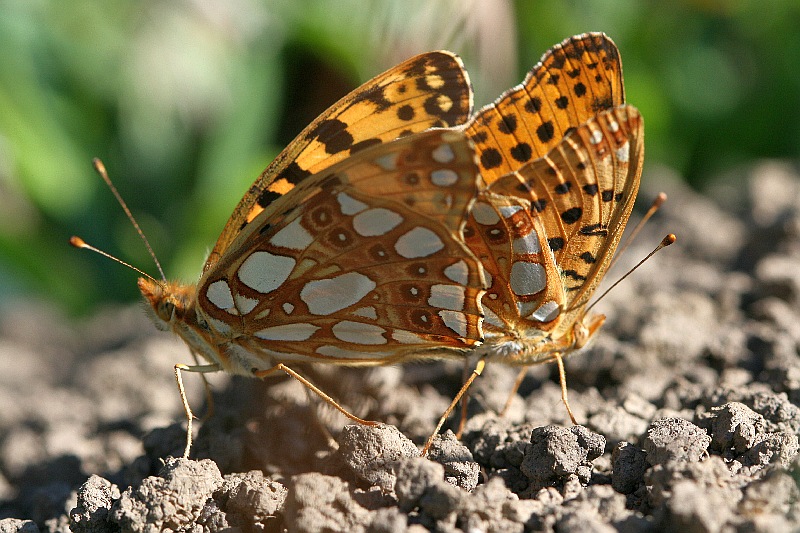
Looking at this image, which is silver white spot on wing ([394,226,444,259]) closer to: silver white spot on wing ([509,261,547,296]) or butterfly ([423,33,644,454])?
butterfly ([423,33,644,454])

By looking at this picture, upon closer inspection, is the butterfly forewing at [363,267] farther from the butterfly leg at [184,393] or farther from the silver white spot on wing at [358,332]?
the butterfly leg at [184,393]

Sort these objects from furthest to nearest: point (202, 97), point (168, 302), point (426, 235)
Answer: point (202, 97) < point (168, 302) < point (426, 235)

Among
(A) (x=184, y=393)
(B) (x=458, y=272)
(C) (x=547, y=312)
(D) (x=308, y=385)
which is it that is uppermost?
(B) (x=458, y=272)

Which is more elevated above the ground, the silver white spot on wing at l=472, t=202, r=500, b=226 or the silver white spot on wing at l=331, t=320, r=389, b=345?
the silver white spot on wing at l=472, t=202, r=500, b=226

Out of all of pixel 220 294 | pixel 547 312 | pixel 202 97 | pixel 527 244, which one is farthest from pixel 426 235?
pixel 202 97

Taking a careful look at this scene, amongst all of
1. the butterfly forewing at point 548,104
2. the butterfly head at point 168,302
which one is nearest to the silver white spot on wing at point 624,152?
the butterfly forewing at point 548,104

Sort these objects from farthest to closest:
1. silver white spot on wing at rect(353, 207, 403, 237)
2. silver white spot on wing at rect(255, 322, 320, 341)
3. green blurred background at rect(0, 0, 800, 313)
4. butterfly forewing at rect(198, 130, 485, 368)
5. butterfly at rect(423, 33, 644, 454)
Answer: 1. green blurred background at rect(0, 0, 800, 313)
2. silver white spot on wing at rect(255, 322, 320, 341)
3. butterfly at rect(423, 33, 644, 454)
4. silver white spot on wing at rect(353, 207, 403, 237)
5. butterfly forewing at rect(198, 130, 485, 368)

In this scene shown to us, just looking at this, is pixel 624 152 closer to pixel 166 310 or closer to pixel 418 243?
pixel 418 243

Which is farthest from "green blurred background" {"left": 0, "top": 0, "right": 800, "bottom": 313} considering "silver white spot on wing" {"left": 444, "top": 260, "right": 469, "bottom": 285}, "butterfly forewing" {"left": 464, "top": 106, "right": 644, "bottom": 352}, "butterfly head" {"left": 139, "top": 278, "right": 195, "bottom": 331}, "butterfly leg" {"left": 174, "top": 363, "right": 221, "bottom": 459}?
"silver white spot on wing" {"left": 444, "top": 260, "right": 469, "bottom": 285}
